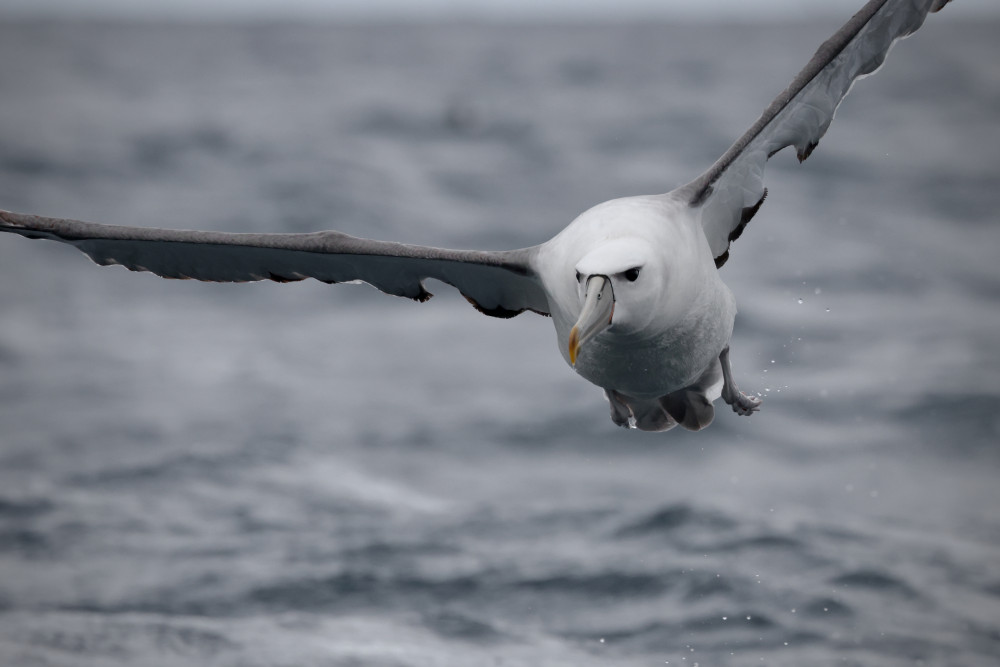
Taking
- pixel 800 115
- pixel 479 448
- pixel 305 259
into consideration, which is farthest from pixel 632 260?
pixel 479 448

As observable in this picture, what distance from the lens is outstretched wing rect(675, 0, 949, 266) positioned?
263 inches

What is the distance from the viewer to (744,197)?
728 centimetres

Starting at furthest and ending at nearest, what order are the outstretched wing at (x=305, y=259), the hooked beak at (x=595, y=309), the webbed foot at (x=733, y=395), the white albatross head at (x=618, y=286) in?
the webbed foot at (x=733, y=395) < the outstretched wing at (x=305, y=259) < the white albatross head at (x=618, y=286) < the hooked beak at (x=595, y=309)

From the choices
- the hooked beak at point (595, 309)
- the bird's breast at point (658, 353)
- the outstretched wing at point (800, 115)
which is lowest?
the hooked beak at point (595, 309)

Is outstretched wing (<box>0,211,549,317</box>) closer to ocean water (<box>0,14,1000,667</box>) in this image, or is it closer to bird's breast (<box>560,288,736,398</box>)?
bird's breast (<box>560,288,736,398</box>)

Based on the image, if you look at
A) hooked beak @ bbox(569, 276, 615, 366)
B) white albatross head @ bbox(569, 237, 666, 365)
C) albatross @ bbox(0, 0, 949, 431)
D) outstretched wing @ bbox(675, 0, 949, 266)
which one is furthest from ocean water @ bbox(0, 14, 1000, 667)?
hooked beak @ bbox(569, 276, 615, 366)

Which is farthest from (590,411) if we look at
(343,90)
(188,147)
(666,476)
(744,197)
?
(343,90)

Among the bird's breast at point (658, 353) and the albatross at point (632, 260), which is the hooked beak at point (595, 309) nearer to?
the albatross at point (632, 260)

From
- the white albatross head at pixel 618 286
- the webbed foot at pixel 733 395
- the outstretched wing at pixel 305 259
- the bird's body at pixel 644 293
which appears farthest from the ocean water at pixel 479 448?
the white albatross head at pixel 618 286

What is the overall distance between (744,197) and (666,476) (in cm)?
462

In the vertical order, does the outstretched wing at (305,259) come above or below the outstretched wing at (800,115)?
below

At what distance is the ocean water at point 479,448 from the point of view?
29.4 ft

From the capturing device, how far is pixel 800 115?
23.5 ft

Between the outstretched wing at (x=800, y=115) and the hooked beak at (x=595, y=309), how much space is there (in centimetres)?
137
